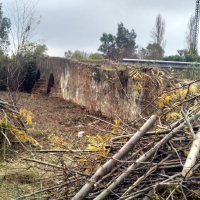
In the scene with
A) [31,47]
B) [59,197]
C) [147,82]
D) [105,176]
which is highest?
[31,47]

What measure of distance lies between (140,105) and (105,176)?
18.8 ft

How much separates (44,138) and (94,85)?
16.0ft

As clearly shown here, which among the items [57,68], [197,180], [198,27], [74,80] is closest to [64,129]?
[74,80]

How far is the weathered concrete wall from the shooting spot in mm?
9594

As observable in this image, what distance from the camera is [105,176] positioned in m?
2.74

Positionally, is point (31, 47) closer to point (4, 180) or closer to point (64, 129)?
point (64, 129)

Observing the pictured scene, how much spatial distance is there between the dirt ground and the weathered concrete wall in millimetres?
465

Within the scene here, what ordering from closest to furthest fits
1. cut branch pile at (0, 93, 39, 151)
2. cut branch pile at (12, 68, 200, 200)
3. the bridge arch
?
cut branch pile at (12, 68, 200, 200) → cut branch pile at (0, 93, 39, 151) → the bridge arch

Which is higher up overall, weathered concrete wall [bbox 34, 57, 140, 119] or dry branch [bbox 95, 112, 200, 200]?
weathered concrete wall [bbox 34, 57, 140, 119]

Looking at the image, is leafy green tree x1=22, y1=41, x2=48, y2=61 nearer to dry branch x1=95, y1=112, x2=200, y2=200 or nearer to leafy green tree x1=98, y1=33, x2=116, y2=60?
leafy green tree x1=98, y1=33, x2=116, y2=60

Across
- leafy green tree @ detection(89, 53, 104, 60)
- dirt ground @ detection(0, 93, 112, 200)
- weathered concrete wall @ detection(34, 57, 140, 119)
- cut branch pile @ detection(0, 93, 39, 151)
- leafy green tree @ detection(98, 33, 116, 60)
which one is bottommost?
dirt ground @ detection(0, 93, 112, 200)

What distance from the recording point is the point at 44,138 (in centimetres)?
781

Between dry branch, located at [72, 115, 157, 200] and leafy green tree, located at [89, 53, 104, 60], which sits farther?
leafy green tree, located at [89, 53, 104, 60]

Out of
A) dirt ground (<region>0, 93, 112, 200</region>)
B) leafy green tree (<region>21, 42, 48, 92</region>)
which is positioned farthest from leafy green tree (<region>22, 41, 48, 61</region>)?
dirt ground (<region>0, 93, 112, 200</region>)
